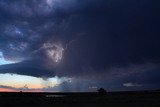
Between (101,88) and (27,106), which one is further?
(101,88)

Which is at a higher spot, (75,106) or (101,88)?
(101,88)

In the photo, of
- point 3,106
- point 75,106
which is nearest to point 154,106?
point 75,106

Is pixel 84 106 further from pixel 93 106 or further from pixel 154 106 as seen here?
pixel 154 106

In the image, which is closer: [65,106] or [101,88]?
[65,106]

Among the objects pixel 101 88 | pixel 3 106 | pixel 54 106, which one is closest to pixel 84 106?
pixel 54 106

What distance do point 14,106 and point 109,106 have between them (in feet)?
52.9

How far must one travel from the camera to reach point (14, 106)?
4856 cm

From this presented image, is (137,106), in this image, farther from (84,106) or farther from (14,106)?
(14,106)

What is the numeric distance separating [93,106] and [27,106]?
37.2 ft

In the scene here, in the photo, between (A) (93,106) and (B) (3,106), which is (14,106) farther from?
(A) (93,106)

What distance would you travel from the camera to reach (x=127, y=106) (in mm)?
48562

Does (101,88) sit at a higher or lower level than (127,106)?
higher

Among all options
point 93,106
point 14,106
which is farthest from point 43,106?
point 93,106

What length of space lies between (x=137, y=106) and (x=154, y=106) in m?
2.88
